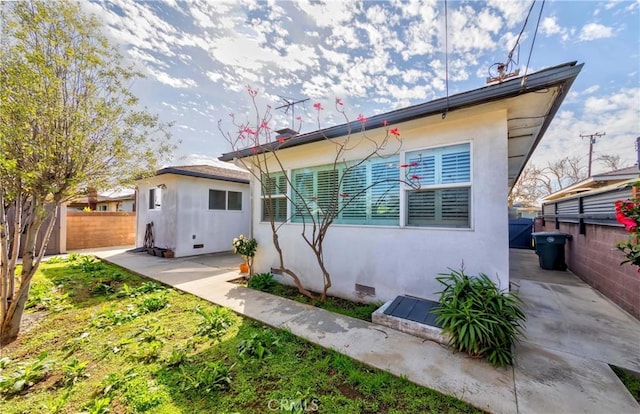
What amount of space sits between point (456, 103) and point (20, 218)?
20.5ft

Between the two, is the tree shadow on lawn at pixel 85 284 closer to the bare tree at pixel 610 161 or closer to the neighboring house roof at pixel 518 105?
the neighboring house roof at pixel 518 105

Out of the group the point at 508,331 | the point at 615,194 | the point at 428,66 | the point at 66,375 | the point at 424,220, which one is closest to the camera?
the point at 66,375

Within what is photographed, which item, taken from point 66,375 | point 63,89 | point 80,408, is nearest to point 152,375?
point 80,408

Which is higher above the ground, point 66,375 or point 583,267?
point 583,267

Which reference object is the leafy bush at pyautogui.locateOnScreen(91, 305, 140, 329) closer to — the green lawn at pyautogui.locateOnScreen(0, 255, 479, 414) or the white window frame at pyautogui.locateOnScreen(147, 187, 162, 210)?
the green lawn at pyautogui.locateOnScreen(0, 255, 479, 414)

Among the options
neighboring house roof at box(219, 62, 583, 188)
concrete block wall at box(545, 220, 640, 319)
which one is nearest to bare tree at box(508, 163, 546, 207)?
concrete block wall at box(545, 220, 640, 319)

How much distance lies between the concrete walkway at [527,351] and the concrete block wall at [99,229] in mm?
9726

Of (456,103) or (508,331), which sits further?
(456,103)

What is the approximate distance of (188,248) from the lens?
9.32 meters

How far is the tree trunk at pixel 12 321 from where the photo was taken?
3314 millimetres

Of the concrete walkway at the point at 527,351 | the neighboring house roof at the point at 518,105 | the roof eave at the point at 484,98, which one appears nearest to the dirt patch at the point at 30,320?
the concrete walkway at the point at 527,351

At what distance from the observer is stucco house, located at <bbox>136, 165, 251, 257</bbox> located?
9086 mm

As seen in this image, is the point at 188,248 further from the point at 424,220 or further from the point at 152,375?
the point at 424,220

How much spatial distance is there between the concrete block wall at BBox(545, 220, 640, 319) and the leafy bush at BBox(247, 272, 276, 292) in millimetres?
5919
